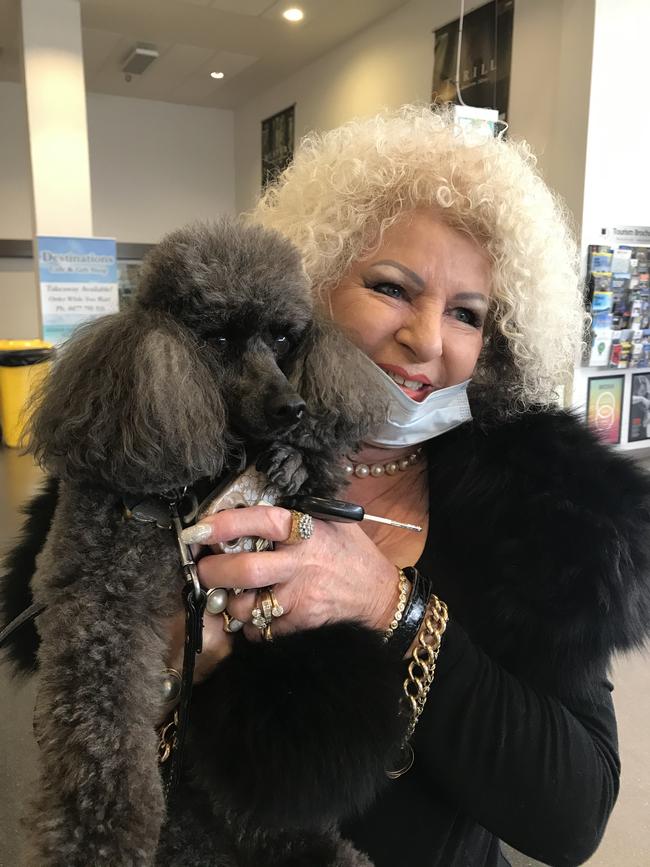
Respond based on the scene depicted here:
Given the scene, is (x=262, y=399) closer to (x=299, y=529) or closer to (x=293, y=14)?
(x=299, y=529)

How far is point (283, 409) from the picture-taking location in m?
0.78

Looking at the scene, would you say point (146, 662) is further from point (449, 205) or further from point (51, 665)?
point (449, 205)

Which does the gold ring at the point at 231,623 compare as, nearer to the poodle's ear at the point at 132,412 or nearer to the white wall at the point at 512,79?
the poodle's ear at the point at 132,412

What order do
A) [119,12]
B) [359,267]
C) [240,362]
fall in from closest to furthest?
[240,362] → [359,267] → [119,12]

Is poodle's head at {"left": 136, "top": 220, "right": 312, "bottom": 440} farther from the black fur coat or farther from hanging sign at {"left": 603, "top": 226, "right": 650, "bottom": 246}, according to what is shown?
hanging sign at {"left": 603, "top": 226, "right": 650, "bottom": 246}

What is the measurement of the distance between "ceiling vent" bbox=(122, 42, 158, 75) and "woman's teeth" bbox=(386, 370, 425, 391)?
263 inches

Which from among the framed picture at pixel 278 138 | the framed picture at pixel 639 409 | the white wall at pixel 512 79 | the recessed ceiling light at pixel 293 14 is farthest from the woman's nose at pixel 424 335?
the framed picture at pixel 278 138

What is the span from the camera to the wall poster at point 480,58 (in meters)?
4.30

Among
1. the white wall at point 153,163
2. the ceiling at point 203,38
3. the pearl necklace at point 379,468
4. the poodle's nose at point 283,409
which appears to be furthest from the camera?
the white wall at point 153,163

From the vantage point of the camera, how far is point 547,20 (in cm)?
400

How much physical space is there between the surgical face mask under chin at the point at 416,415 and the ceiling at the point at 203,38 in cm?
548

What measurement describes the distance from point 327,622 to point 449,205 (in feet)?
2.07

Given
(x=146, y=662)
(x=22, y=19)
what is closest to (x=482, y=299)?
(x=146, y=662)

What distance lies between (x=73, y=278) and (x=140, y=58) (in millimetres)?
3048
